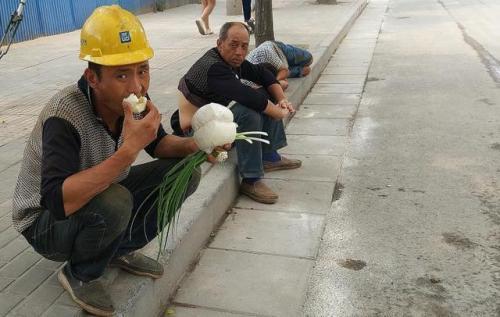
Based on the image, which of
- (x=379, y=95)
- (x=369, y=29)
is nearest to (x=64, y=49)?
(x=379, y=95)

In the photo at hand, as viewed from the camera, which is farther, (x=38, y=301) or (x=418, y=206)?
(x=418, y=206)

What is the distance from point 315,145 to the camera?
4.81 meters

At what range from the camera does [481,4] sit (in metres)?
15.5

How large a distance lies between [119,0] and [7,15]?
385cm

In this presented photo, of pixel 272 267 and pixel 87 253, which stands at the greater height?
pixel 87 253

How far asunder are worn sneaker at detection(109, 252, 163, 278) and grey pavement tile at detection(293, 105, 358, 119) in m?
3.43

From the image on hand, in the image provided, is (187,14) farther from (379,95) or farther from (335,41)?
(379,95)

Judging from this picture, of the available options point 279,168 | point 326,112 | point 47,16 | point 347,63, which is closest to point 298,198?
point 279,168

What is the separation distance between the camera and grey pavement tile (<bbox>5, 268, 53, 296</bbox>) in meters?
2.33

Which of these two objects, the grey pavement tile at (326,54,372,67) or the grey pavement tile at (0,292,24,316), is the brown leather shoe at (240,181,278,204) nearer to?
the grey pavement tile at (0,292,24,316)

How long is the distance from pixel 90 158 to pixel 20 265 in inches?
32.8

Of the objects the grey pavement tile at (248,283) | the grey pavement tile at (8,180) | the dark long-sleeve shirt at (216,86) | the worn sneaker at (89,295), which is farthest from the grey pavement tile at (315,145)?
the worn sneaker at (89,295)

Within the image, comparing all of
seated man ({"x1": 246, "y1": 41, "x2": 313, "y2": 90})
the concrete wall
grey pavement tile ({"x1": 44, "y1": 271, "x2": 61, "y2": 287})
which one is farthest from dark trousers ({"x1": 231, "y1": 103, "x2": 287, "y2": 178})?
the concrete wall

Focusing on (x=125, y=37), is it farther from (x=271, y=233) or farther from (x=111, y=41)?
(x=271, y=233)
